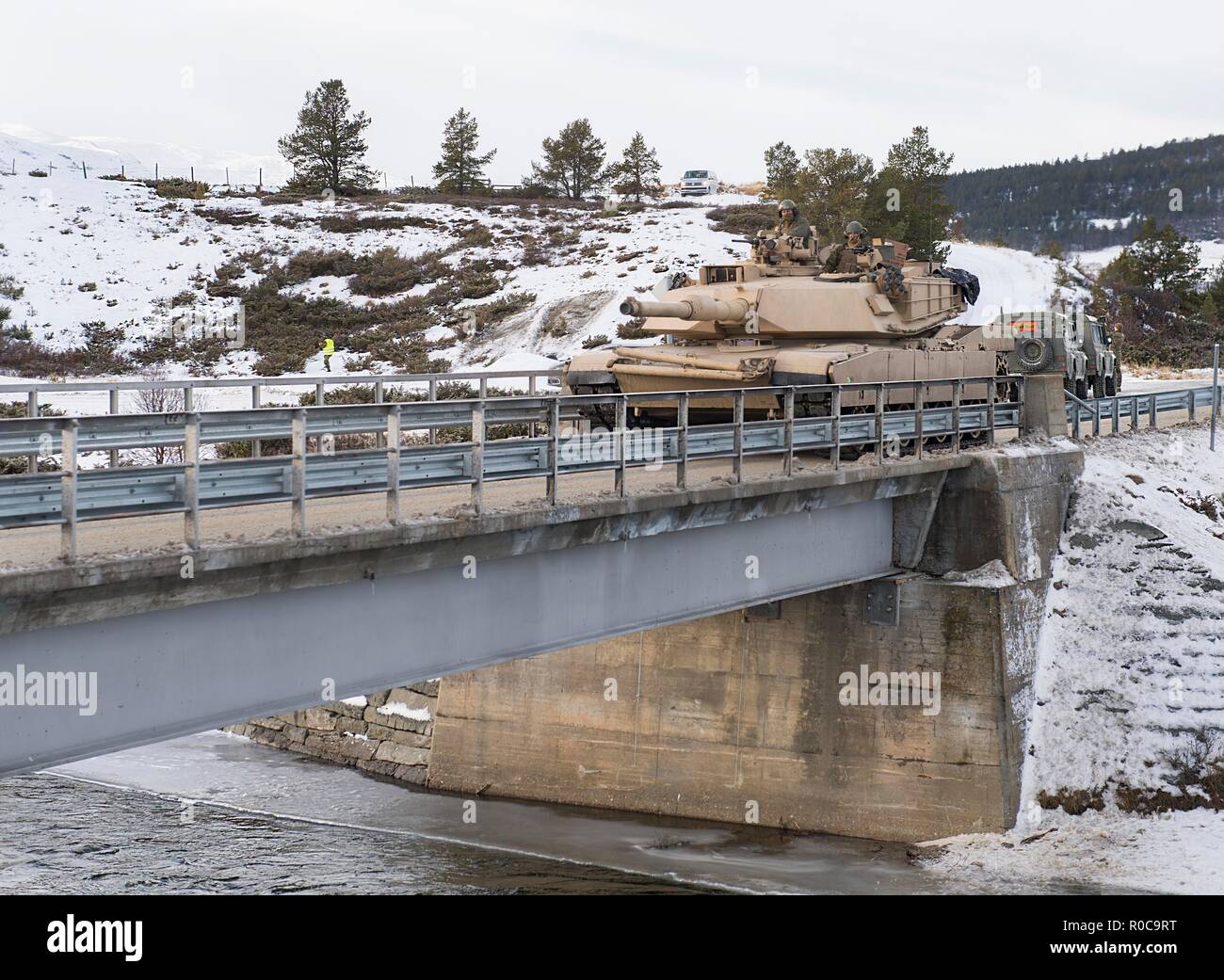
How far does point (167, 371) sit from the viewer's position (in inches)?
1608

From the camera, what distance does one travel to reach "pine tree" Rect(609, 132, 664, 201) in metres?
67.4

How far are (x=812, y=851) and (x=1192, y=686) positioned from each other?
201 inches

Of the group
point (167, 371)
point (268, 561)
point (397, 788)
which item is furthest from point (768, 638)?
point (167, 371)

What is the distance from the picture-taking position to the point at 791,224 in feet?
67.2

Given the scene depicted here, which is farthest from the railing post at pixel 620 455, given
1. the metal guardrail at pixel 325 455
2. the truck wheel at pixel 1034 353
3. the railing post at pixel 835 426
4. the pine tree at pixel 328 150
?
the pine tree at pixel 328 150

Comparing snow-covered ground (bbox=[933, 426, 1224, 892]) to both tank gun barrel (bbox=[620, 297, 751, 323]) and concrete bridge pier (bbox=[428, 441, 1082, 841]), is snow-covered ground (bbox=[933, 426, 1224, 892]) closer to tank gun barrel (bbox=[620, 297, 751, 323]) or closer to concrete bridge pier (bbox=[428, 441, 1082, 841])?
concrete bridge pier (bbox=[428, 441, 1082, 841])

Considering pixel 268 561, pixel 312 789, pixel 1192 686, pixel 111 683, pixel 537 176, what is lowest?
pixel 312 789

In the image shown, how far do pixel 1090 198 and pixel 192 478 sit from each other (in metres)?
198

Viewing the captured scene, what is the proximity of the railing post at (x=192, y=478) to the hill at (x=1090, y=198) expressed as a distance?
16807 centimetres

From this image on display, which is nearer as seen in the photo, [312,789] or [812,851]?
[812,851]

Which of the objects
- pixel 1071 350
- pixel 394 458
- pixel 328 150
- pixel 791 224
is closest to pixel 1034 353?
pixel 1071 350

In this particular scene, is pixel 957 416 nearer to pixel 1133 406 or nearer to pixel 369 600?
pixel 1133 406

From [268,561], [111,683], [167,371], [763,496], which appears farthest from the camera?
[167,371]

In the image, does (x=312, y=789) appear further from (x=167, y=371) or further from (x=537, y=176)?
(x=537, y=176)
